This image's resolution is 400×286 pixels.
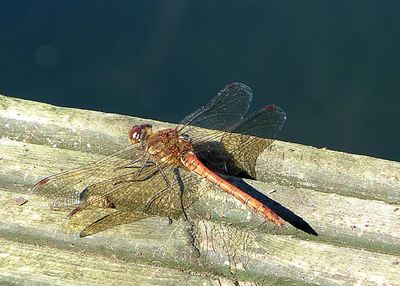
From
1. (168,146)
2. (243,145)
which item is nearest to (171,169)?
(168,146)

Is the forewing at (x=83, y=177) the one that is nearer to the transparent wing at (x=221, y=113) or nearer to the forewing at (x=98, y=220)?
the forewing at (x=98, y=220)

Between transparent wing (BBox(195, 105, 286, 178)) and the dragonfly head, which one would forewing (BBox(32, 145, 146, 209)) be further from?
transparent wing (BBox(195, 105, 286, 178))

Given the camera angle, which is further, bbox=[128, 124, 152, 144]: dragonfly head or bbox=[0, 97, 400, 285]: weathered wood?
bbox=[128, 124, 152, 144]: dragonfly head

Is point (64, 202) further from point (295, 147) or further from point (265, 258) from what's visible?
point (295, 147)

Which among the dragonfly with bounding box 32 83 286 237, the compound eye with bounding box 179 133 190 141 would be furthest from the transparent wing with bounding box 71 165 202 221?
the compound eye with bounding box 179 133 190 141

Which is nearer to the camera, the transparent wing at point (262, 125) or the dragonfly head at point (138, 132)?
the dragonfly head at point (138, 132)

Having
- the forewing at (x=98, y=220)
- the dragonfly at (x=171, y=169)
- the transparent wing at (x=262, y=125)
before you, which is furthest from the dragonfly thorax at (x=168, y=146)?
the forewing at (x=98, y=220)

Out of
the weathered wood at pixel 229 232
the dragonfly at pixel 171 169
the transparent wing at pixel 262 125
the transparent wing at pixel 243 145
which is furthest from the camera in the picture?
the transparent wing at pixel 262 125
